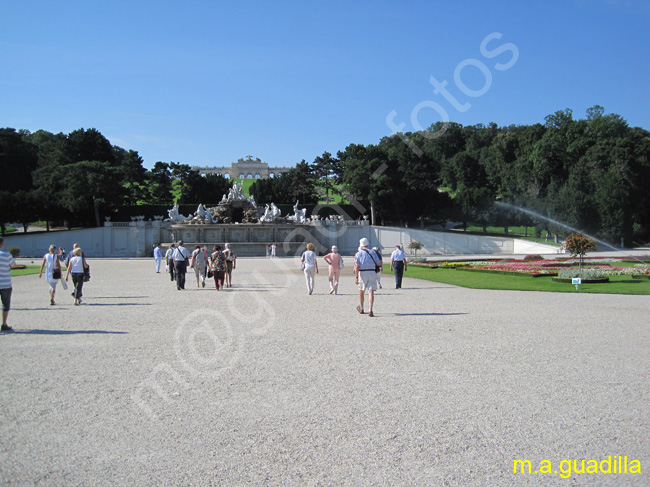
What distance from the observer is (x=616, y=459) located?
4.84 meters

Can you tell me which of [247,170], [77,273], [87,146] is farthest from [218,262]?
[247,170]

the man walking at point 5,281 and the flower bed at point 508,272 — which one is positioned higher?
the man walking at point 5,281

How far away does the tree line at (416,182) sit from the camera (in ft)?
197

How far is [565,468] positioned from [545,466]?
16cm

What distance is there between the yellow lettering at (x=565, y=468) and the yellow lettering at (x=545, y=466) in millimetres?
95

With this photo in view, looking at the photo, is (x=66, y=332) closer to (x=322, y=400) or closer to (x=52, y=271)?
(x=52, y=271)

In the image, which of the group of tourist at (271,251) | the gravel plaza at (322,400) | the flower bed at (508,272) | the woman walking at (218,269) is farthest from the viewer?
the group of tourist at (271,251)

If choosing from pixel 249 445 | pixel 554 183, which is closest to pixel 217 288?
pixel 249 445

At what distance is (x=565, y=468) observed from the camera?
15.5 ft

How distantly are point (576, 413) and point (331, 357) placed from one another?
3721 mm

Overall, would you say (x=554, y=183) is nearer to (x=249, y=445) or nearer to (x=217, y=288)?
(x=217, y=288)

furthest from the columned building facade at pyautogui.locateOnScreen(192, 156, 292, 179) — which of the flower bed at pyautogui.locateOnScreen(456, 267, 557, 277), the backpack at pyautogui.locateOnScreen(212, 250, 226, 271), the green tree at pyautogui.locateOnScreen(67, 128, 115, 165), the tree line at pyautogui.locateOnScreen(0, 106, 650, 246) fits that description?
the backpack at pyautogui.locateOnScreen(212, 250, 226, 271)

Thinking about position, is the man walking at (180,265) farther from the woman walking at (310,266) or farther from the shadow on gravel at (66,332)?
the shadow on gravel at (66,332)

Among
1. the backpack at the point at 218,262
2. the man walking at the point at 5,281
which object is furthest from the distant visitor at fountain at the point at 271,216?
the man walking at the point at 5,281
